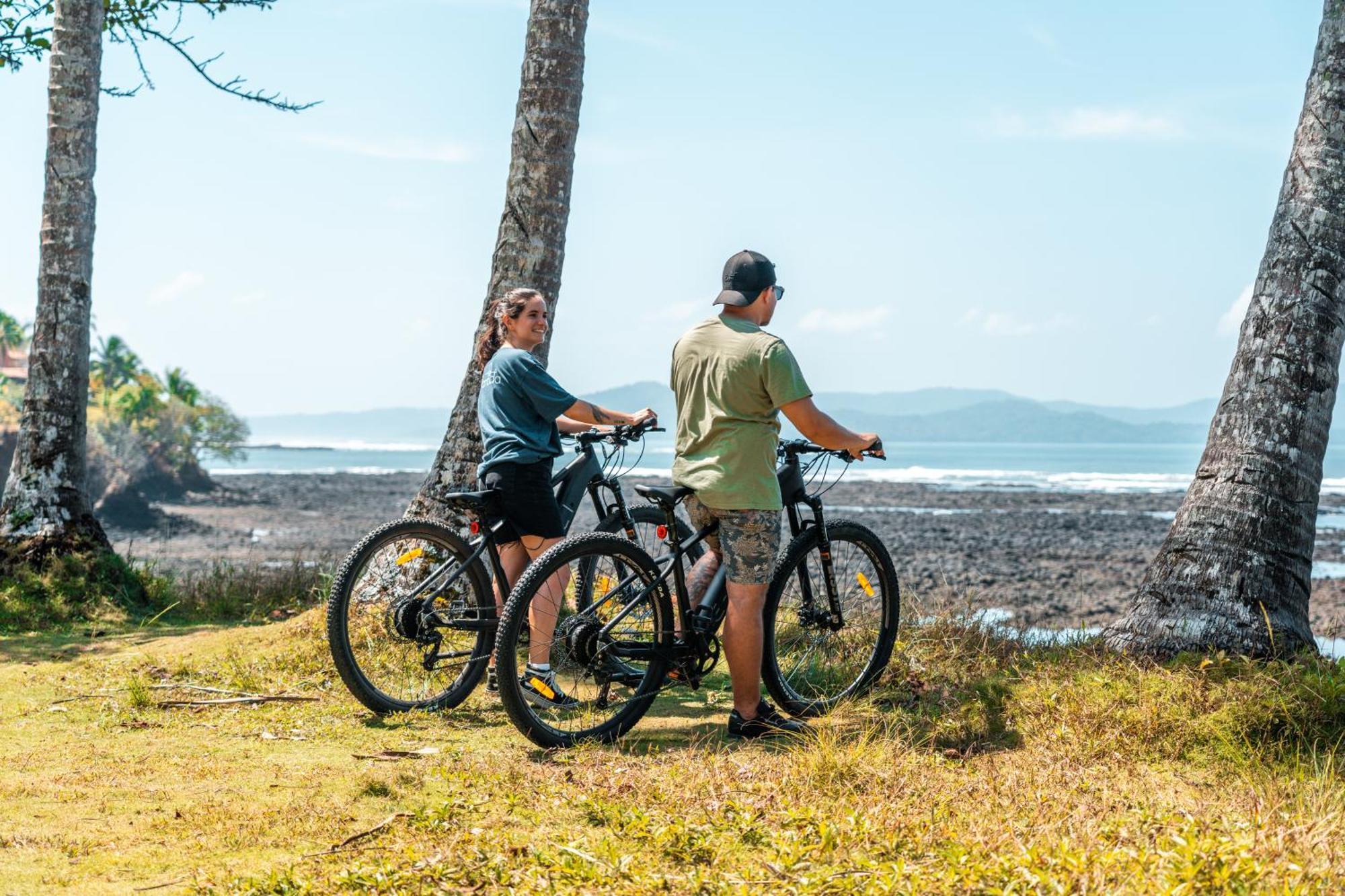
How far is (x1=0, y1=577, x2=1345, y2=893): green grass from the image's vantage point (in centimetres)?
391

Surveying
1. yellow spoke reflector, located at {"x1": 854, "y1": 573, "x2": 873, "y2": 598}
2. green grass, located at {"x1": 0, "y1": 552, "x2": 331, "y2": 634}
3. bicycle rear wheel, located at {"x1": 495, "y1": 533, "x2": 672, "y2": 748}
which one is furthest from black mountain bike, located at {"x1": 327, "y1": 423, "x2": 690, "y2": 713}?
green grass, located at {"x1": 0, "y1": 552, "x2": 331, "y2": 634}

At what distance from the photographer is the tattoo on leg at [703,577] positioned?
602cm

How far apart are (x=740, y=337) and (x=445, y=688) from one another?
2.57 metres

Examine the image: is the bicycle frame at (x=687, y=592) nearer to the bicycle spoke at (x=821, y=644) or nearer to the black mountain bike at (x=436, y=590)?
the black mountain bike at (x=436, y=590)

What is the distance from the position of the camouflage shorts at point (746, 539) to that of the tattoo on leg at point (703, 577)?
0.46 ft

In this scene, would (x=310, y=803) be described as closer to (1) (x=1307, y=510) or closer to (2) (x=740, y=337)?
(2) (x=740, y=337)

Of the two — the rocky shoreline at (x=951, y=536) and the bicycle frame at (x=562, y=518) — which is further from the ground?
the bicycle frame at (x=562, y=518)

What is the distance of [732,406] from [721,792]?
1749 millimetres

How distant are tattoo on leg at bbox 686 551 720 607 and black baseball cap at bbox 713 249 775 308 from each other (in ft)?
4.07

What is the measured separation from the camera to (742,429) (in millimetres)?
5676

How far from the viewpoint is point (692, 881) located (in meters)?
3.86

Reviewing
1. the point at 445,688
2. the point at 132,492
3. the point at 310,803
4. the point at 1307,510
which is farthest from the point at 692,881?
the point at 132,492

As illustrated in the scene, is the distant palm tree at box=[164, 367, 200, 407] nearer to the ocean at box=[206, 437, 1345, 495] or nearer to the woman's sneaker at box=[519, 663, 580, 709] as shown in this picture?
the ocean at box=[206, 437, 1345, 495]

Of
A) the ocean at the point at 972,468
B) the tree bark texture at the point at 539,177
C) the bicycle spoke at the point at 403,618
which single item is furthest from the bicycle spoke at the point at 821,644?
the ocean at the point at 972,468
